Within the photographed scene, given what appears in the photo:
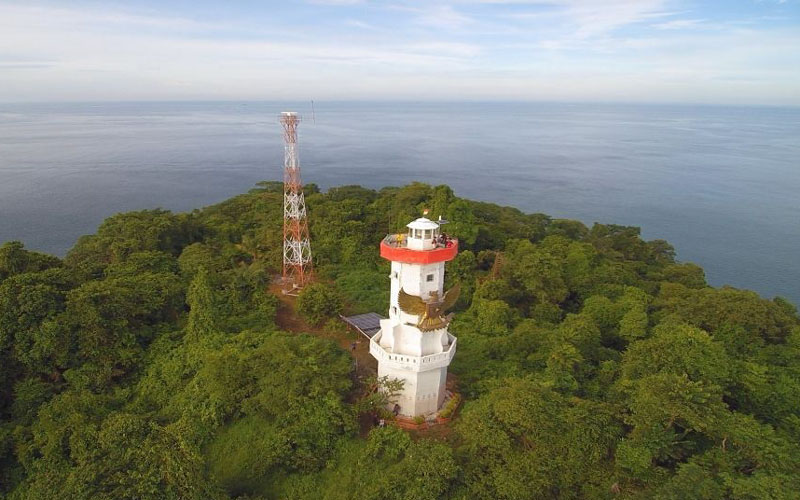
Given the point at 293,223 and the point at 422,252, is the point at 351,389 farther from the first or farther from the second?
the point at 293,223

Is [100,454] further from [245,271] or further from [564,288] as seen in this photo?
[564,288]

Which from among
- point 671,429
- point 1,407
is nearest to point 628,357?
point 671,429

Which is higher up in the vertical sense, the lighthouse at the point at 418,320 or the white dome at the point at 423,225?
the white dome at the point at 423,225

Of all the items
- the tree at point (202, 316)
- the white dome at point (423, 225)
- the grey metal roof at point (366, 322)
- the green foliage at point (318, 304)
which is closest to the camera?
the white dome at point (423, 225)

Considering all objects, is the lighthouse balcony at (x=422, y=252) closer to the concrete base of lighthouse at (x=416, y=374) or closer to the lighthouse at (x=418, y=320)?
the lighthouse at (x=418, y=320)

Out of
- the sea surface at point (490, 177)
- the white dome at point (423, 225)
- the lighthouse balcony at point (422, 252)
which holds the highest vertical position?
the white dome at point (423, 225)

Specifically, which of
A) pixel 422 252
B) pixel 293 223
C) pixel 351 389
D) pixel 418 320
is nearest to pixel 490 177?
pixel 293 223

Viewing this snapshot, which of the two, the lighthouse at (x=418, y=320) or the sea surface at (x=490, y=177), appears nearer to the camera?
the lighthouse at (x=418, y=320)

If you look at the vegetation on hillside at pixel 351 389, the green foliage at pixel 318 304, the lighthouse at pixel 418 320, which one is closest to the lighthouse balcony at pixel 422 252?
the lighthouse at pixel 418 320
